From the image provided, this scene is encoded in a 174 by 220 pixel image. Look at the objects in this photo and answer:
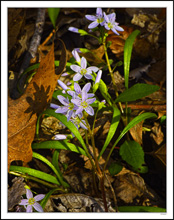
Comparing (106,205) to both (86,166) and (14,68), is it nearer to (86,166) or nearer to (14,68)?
(86,166)

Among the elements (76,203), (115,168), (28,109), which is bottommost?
(76,203)

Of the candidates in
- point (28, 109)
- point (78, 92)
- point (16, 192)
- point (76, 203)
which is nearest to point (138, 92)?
point (78, 92)

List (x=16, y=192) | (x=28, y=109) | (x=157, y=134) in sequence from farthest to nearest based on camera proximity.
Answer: (x=157, y=134) < (x=28, y=109) < (x=16, y=192)

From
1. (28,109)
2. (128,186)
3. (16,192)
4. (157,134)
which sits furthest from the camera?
(157,134)

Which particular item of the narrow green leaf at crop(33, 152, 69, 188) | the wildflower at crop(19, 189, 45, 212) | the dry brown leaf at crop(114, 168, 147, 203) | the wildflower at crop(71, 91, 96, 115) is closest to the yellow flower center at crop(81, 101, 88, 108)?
the wildflower at crop(71, 91, 96, 115)

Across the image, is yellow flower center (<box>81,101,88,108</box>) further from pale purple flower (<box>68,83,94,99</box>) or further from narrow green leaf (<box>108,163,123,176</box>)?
narrow green leaf (<box>108,163,123,176</box>)

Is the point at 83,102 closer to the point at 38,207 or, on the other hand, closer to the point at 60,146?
the point at 60,146
